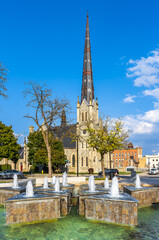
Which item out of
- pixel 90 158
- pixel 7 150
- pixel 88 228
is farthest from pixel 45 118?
pixel 90 158

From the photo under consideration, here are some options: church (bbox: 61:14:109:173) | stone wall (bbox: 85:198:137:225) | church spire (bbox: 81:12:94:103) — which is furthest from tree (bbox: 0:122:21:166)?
stone wall (bbox: 85:198:137:225)

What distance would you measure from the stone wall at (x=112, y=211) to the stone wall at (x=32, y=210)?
1.49 m

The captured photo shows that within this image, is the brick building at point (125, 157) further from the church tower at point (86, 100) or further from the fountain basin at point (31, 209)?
the fountain basin at point (31, 209)

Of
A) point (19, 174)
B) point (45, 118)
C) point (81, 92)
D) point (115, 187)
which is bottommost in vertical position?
point (19, 174)

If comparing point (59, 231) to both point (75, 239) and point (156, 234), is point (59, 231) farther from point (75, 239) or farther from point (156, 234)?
point (156, 234)

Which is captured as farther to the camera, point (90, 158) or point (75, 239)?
point (90, 158)

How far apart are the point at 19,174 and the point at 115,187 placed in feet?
81.2

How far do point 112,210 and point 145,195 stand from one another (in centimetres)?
547

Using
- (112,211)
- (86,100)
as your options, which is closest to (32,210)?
(112,211)

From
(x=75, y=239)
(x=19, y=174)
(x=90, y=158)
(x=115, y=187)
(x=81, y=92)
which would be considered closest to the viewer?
(x=75, y=239)

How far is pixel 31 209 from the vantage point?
32.0 ft

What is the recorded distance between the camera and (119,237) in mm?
7703

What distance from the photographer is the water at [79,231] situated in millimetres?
7797

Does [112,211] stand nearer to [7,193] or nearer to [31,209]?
[31,209]
